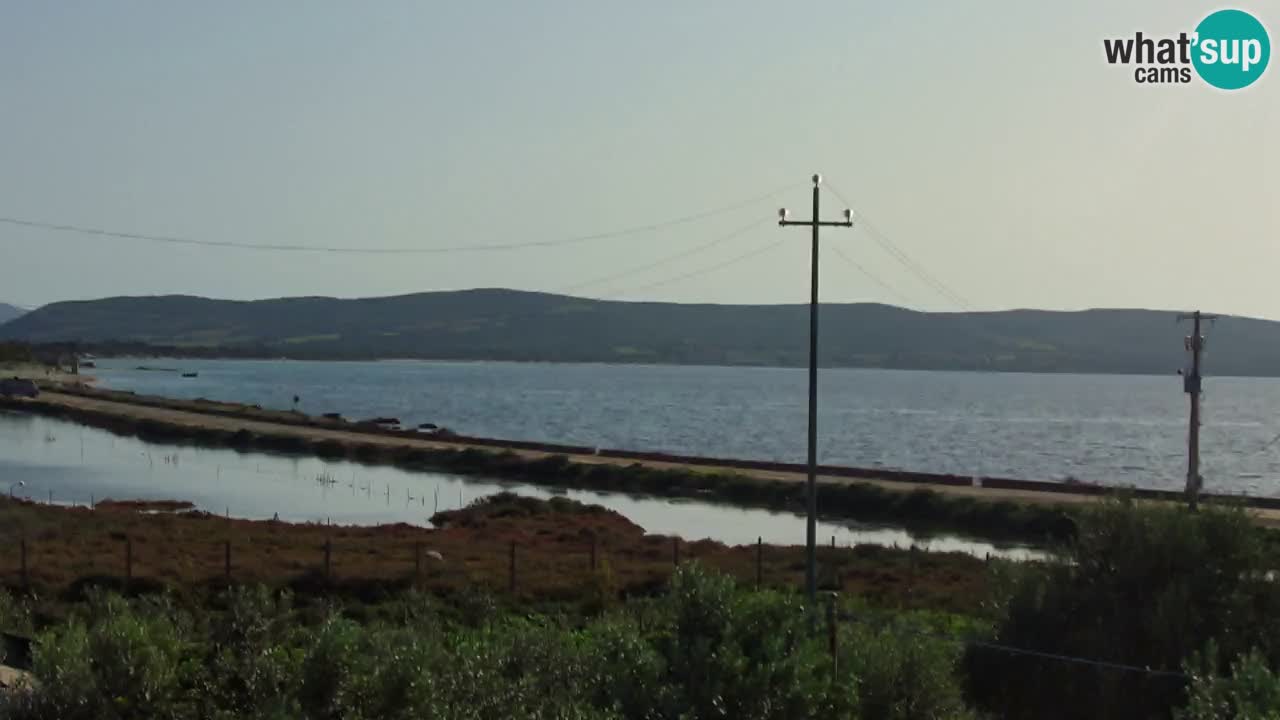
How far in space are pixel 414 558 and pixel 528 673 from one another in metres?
26.5

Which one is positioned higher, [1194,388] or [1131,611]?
[1194,388]

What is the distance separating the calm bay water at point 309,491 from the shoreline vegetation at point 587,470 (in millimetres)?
2811

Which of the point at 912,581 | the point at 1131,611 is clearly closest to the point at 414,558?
the point at 912,581

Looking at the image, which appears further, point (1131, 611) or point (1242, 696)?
point (1131, 611)

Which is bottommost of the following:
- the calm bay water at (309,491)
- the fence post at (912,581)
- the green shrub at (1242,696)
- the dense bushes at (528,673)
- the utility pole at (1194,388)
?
the calm bay water at (309,491)

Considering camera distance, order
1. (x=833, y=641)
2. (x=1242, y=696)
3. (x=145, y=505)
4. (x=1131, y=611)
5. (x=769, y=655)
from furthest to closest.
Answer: (x=145, y=505) < (x=1131, y=611) < (x=833, y=641) < (x=769, y=655) < (x=1242, y=696)

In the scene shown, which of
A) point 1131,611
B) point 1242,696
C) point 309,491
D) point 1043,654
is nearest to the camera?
point 1242,696

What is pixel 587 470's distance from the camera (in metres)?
86.9

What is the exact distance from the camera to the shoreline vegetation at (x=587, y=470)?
65.4 meters

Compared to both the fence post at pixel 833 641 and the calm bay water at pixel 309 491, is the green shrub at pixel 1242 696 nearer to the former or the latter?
the fence post at pixel 833 641

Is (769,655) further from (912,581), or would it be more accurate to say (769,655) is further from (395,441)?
(395,441)

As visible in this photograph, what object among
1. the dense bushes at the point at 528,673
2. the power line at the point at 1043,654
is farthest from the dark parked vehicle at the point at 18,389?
the power line at the point at 1043,654

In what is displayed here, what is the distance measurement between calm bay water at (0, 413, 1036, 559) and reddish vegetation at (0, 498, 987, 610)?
20.7 ft

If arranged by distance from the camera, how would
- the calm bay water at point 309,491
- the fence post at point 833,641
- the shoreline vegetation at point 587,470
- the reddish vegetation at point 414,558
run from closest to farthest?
the fence post at point 833,641 < the reddish vegetation at point 414,558 < the calm bay water at point 309,491 < the shoreline vegetation at point 587,470
